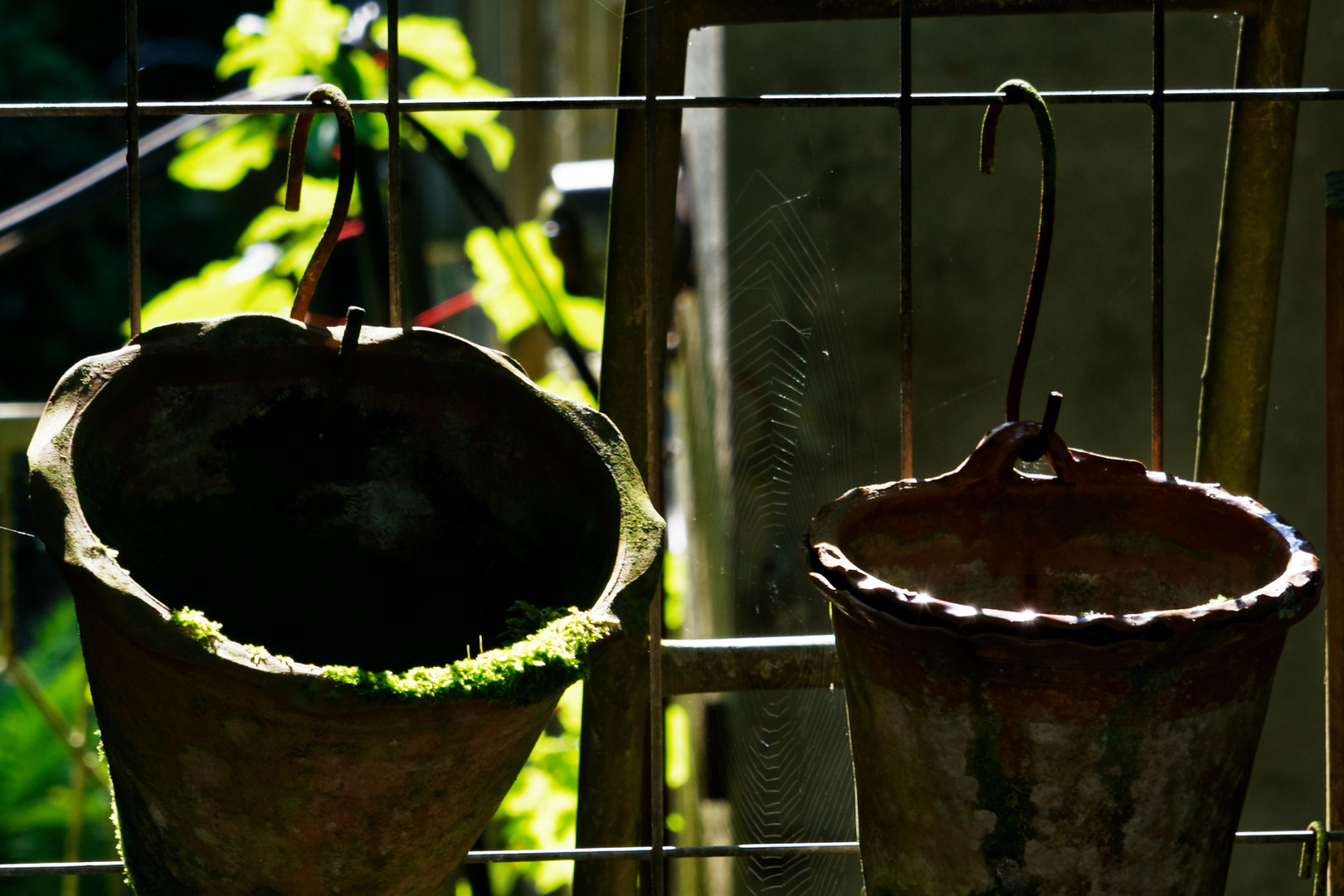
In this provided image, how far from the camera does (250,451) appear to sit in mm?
1339

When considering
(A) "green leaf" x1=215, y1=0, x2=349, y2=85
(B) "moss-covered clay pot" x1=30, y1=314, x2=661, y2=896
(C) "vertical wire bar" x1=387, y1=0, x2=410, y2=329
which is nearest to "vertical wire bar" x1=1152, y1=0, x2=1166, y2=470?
(B) "moss-covered clay pot" x1=30, y1=314, x2=661, y2=896

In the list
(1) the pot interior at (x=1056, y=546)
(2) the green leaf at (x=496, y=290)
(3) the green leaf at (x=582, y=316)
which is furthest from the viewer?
(2) the green leaf at (x=496, y=290)

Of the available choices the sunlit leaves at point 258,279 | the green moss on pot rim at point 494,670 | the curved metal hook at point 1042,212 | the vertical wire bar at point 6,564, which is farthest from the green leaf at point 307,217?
the green moss on pot rim at point 494,670

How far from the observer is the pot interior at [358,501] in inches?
50.3

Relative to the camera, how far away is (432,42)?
3150 millimetres

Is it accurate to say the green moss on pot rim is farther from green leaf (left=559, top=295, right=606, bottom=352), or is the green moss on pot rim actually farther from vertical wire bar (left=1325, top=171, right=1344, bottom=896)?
green leaf (left=559, top=295, right=606, bottom=352)

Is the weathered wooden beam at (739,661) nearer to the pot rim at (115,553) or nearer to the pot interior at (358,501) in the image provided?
the pot interior at (358,501)

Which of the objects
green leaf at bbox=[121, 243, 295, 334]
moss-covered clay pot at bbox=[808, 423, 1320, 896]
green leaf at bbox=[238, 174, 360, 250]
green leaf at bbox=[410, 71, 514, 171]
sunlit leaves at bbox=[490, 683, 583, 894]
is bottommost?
sunlit leaves at bbox=[490, 683, 583, 894]

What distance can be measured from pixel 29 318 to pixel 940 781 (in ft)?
40.1

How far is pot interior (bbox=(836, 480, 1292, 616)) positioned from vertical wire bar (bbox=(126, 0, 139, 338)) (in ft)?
2.83

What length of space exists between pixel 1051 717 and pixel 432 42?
2527mm

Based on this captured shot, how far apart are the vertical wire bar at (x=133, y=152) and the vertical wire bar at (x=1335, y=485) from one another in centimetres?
145

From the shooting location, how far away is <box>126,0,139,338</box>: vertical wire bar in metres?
1.47

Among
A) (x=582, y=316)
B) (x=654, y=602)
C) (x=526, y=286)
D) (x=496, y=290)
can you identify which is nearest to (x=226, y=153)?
(x=526, y=286)
